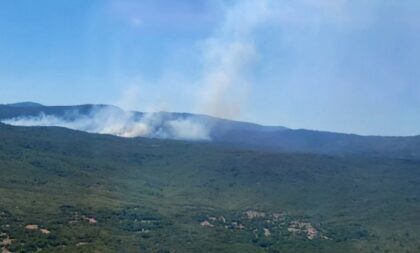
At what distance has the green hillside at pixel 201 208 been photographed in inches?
4587

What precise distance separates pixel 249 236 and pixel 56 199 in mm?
40691

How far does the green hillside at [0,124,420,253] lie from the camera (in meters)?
116

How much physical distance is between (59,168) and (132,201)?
1293 inches

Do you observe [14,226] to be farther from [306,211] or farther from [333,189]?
[333,189]

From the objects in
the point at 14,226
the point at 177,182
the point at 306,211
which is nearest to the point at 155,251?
the point at 14,226

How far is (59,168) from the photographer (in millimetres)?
179625

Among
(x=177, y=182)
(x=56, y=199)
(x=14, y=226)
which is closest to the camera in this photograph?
(x=14, y=226)

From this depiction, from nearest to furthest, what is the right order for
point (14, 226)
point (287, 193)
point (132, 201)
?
point (14, 226)
point (132, 201)
point (287, 193)

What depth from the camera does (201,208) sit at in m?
155

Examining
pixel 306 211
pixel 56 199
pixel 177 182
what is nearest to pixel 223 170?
pixel 177 182

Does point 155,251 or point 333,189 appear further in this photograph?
point 333,189

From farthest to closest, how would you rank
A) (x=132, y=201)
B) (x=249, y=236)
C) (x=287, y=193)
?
(x=287, y=193)
(x=132, y=201)
(x=249, y=236)

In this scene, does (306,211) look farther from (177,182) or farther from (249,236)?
(177,182)

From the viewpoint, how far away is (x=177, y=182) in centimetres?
19288
